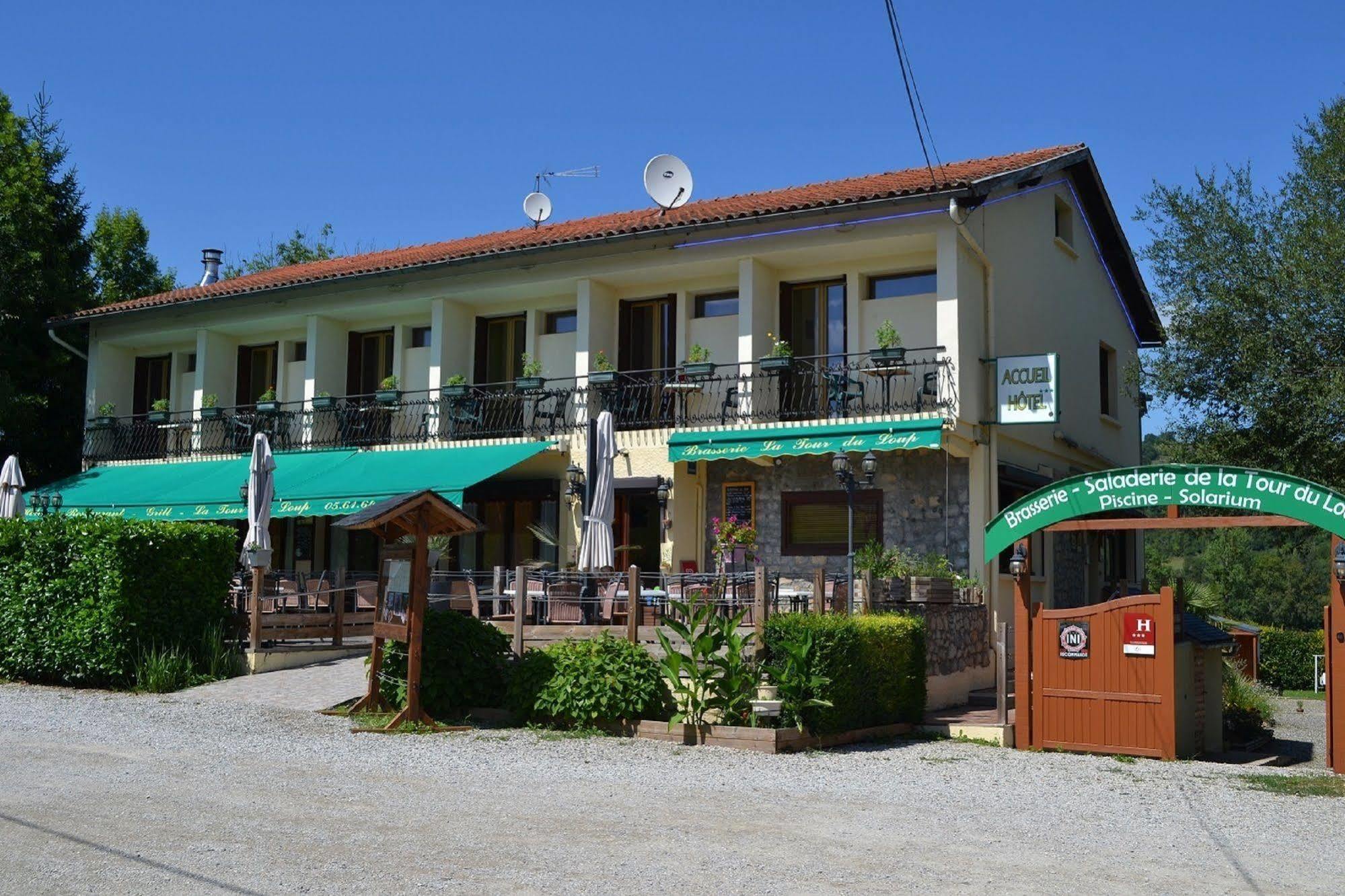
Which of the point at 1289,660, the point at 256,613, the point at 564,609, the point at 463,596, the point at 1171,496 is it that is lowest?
the point at 1289,660

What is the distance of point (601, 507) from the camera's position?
1730 cm

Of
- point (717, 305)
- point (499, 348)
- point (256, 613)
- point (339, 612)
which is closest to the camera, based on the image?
point (256, 613)

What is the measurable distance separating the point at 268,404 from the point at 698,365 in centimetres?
936

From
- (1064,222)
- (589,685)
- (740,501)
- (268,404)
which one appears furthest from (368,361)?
(1064,222)

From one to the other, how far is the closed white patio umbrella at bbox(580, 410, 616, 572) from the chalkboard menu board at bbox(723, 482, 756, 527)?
2.95 m

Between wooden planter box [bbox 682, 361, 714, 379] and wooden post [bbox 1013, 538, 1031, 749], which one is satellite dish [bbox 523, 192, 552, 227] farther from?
wooden post [bbox 1013, 538, 1031, 749]

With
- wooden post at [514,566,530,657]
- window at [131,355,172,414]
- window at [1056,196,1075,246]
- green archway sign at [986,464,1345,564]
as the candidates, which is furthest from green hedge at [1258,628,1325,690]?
window at [131,355,172,414]

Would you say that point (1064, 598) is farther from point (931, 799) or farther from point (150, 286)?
point (150, 286)

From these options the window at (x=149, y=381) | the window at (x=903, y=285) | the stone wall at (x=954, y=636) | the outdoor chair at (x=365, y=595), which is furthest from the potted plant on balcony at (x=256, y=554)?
the window at (x=149, y=381)

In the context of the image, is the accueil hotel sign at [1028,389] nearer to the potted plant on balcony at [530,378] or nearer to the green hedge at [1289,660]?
the potted plant on balcony at [530,378]

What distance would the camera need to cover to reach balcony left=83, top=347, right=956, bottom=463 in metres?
19.1

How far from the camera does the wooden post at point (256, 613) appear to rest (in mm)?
17391

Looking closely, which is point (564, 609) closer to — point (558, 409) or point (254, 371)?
point (558, 409)

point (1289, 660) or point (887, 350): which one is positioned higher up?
point (887, 350)
